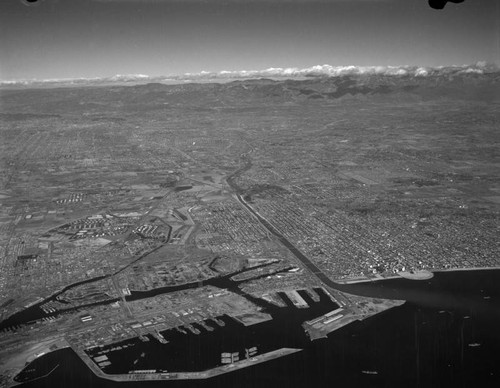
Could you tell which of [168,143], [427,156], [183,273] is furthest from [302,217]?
[168,143]

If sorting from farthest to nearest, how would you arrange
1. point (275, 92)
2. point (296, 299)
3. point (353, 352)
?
point (275, 92) → point (296, 299) → point (353, 352)

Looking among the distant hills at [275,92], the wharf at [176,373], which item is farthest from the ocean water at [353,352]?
the distant hills at [275,92]

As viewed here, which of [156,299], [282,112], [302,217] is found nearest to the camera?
[156,299]

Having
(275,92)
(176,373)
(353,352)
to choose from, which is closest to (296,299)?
(353,352)

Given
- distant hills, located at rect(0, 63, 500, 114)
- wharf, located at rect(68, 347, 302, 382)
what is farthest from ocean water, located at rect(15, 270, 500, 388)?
distant hills, located at rect(0, 63, 500, 114)

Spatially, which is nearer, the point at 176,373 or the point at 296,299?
the point at 176,373

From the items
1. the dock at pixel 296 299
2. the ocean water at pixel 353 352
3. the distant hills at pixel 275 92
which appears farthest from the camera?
the distant hills at pixel 275 92

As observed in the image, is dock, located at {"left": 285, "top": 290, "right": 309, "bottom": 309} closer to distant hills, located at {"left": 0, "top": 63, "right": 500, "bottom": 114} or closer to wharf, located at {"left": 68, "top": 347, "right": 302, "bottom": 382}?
wharf, located at {"left": 68, "top": 347, "right": 302, "bottom": 382}

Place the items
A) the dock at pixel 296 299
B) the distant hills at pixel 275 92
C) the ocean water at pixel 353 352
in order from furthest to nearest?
the distant hills at pixel 275 92 < the dock at pixel 296 299 < the ocean water at pixel 353 352

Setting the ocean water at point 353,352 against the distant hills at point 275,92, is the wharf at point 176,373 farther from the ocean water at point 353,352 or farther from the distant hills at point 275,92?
the distant hills at point 275,92

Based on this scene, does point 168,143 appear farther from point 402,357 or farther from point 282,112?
point 402,357

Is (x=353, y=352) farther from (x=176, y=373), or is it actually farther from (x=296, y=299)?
(x=176, y=373)
